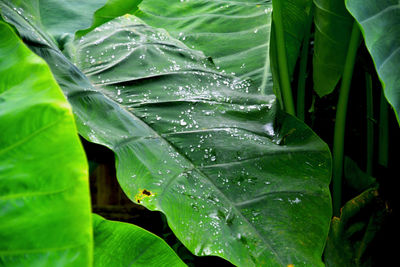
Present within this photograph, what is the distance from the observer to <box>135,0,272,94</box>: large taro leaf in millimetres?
1290

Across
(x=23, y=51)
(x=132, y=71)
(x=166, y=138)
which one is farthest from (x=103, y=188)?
(x=23, y=51)

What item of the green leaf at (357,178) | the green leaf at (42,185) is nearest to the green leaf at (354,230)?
the green leaf at (357,178)

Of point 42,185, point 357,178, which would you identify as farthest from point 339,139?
point 42,185

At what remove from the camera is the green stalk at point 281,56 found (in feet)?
3.47

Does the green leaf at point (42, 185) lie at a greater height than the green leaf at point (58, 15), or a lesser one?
greater

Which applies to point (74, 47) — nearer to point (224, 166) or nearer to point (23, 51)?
point (224, 166)

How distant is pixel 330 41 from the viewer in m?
1.05

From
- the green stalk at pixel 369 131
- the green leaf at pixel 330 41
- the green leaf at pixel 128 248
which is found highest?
A: the green leaf at pixel 330 41

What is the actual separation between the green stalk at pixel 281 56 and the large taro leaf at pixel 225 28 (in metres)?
0.08

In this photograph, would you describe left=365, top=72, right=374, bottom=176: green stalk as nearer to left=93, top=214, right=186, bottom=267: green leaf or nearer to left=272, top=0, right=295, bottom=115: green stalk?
left=272, top=0, right=295, bottom=115: green stalk

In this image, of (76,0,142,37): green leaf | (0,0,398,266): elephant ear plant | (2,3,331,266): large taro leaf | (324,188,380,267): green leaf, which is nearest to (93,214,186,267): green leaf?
(0,0,398,266): elephant ear plant

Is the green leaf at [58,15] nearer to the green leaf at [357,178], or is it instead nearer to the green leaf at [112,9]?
the green leaf at [112,9]

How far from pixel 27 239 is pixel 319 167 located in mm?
576

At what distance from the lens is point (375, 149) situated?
1.67m
